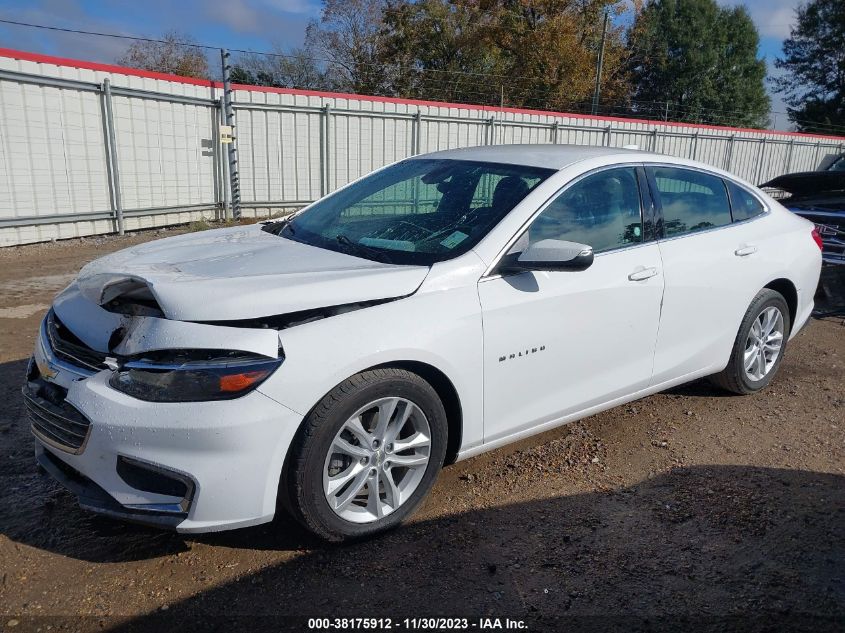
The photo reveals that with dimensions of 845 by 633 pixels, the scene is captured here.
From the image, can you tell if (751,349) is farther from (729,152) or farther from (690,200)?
(729,152)

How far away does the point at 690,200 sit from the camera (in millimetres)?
4059

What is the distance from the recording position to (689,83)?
45812 mm

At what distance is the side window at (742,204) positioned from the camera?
4.36 meters

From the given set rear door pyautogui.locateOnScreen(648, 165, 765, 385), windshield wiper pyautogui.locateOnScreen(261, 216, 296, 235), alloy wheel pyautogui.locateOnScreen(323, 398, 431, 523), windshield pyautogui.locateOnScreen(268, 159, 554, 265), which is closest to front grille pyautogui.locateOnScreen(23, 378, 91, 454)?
alloy wheel pyautogui.locateOnScreen(323, 398, 431, 523)

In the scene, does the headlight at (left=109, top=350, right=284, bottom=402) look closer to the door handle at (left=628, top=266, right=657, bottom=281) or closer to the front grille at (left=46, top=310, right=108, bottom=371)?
the front grille at (left=46, top=310, right=108, bottom=371)

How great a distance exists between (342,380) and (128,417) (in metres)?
0.76

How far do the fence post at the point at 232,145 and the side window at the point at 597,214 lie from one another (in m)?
9.52

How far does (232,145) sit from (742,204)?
9803 millimetres

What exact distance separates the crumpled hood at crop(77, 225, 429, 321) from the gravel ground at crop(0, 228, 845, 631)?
1.03 metres

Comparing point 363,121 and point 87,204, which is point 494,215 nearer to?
point 87,204

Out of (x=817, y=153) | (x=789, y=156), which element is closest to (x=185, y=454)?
(x=789, y=156)

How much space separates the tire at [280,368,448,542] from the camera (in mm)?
2551

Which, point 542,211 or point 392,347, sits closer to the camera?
point 392,347

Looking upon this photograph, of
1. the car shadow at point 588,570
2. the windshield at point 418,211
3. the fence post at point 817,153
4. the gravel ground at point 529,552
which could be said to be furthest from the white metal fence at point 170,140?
the fence post at point 817,153
